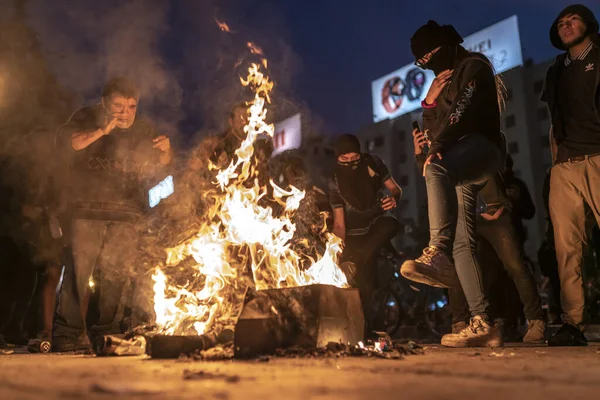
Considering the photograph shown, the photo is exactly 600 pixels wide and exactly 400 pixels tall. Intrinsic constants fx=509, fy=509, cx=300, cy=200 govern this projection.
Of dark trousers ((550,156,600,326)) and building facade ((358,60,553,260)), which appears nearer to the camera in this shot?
dark trousers ((550,156,600,326))

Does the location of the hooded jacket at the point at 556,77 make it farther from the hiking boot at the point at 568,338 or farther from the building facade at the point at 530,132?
the building facade at the point at 530,132

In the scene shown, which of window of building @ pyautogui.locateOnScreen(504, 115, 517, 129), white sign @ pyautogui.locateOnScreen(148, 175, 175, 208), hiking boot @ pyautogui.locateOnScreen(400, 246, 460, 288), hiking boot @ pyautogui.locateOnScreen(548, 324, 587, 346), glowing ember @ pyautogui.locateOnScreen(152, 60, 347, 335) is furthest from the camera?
window of building @ pyautogui.locateOnScreen(504, 115, 517, 129)

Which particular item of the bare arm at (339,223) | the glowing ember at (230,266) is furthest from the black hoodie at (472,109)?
the bare arm at (339,223)

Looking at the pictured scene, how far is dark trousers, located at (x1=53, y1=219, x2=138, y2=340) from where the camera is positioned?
5.16 m

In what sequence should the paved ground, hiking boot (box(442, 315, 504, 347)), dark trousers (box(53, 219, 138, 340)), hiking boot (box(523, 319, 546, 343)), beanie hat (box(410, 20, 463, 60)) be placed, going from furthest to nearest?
hiking boot (box(523, 319, 546, 343)) → dark trousers (box(53, 219, 138, 340)) → beanie hat (box(410, 20, 463, 60)) → hiking boot (box(442, 315, 504, 347)) → the paved ground

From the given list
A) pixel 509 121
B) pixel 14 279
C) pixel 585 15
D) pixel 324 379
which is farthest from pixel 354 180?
pixel 509 121

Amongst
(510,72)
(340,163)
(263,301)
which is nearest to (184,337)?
(263,301)

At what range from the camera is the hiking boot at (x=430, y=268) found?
3848 mm

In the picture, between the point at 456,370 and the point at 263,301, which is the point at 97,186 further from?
the point at 456,370

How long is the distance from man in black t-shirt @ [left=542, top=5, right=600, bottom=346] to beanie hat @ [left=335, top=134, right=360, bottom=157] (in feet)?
8.82

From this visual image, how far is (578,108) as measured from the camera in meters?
4.82

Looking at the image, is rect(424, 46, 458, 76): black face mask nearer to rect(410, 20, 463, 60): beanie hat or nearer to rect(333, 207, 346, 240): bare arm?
rect(410, 20, 463, 60): beanie hat

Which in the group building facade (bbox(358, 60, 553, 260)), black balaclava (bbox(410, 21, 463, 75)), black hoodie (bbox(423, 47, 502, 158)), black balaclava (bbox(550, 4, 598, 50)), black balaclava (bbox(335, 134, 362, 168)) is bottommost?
black hoodie (bbox(423, 47, 502, 158))

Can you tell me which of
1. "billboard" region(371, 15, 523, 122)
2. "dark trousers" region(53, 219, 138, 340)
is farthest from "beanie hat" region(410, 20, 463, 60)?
"billboard" region(371, 15, 523, 122)
